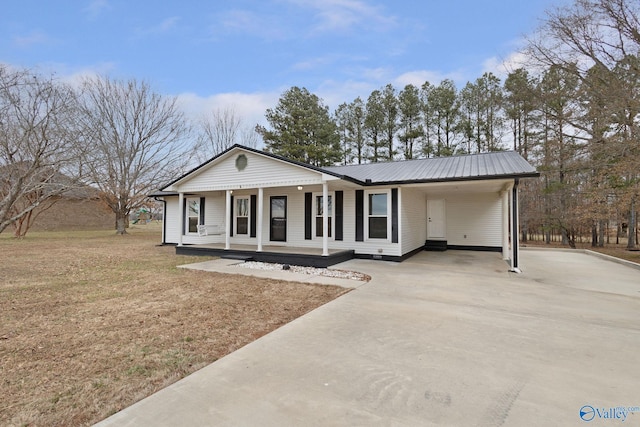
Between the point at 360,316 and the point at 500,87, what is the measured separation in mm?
23086

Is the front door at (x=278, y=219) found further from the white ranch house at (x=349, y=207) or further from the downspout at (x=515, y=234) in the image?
the downspout at (x=515, y=234)

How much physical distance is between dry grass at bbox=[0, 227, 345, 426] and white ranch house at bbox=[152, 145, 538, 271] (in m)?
3.41

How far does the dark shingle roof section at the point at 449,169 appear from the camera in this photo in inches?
313

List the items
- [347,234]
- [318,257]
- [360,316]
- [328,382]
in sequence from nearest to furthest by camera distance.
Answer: [328,382], [360,316], [318,257], [347,234]

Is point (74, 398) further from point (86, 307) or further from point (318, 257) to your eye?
point (318, 257)

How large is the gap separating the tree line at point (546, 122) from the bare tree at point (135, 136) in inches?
283

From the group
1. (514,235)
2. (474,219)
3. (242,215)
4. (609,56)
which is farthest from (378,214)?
(609,56)

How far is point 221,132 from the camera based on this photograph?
1037 inches

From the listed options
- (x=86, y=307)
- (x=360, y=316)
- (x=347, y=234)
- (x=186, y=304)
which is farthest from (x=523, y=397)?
(x=347, y=234)

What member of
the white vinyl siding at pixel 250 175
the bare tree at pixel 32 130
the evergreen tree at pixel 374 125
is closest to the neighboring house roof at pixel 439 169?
the white vinyl siding at pixel 250 175

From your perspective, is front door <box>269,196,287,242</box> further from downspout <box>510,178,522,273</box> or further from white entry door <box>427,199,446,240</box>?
downspout <box>510,178,522,273</box>

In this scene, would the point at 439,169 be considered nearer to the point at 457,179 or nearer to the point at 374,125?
the point at 457,179

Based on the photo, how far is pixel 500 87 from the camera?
68.4 feet

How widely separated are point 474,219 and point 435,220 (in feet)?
4.95
